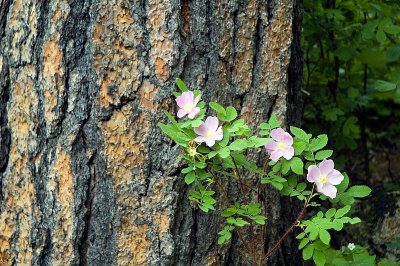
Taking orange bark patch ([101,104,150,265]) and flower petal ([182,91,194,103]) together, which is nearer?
flower petal ([182,91,194,103])

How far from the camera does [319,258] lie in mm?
2326

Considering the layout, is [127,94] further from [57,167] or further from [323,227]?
[323,227]

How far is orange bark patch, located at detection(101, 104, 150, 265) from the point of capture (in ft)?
8.00

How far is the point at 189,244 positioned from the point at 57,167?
0.51m

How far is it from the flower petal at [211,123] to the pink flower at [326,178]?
0.34m

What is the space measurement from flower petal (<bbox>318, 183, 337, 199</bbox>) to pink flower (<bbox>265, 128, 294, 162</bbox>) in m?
0.15

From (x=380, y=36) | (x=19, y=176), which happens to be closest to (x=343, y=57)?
(x=380, y=36)

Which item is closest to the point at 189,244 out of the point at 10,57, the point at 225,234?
the point at 225,234

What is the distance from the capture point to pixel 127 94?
2.42 meters

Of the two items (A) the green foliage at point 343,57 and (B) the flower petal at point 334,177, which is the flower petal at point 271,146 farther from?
(A) the green foliage at point 343,57

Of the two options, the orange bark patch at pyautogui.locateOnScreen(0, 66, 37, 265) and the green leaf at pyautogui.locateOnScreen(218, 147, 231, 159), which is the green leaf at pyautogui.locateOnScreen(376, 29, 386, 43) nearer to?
the green leaf at pyautogui.locateOnScreen(218, 147, 231, 159)

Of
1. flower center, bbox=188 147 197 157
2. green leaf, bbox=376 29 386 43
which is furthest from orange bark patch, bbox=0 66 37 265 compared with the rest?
green leaf, bbox=376 29 386 43

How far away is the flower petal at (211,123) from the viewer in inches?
85.5

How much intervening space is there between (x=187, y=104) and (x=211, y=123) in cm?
10
